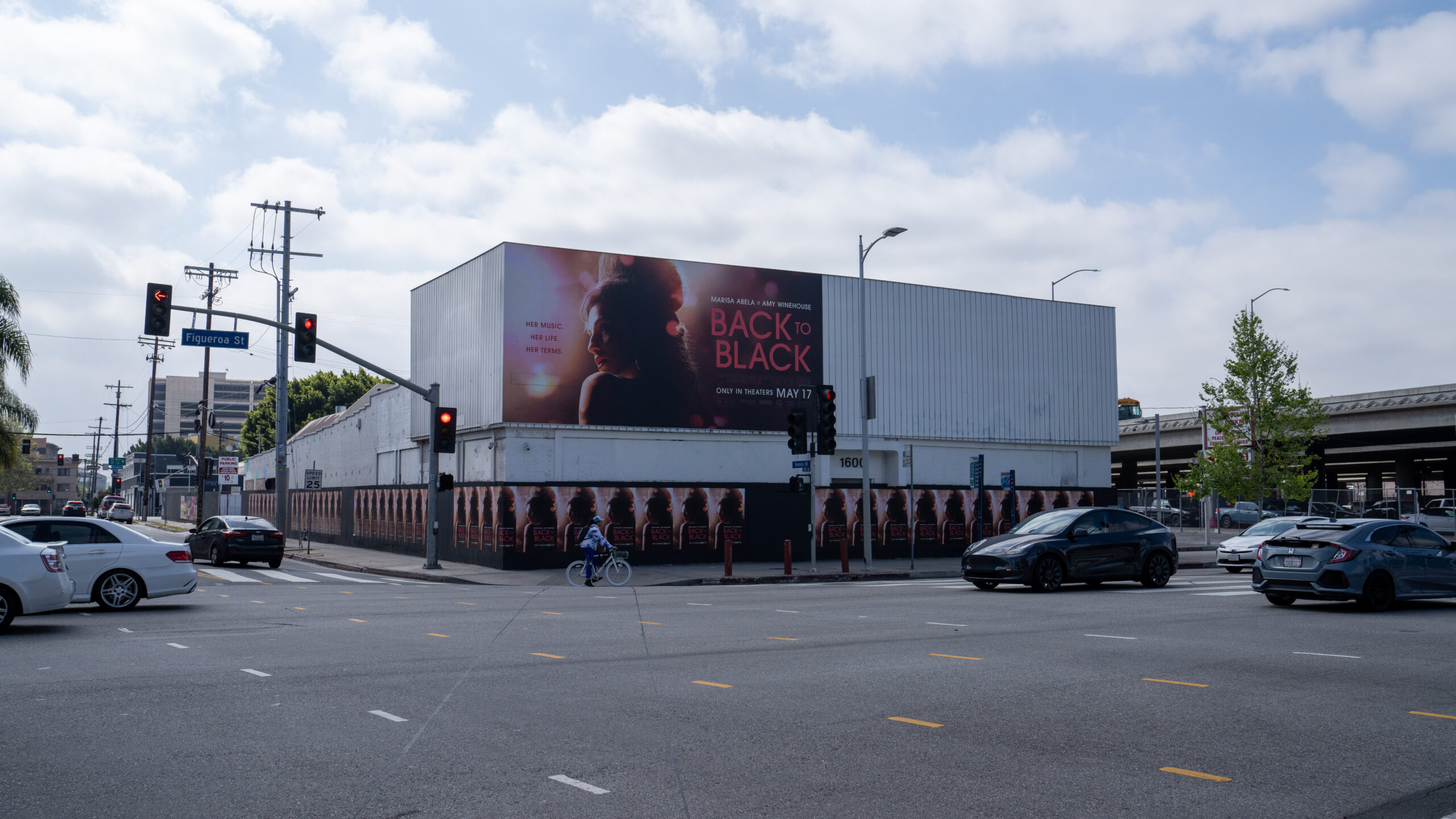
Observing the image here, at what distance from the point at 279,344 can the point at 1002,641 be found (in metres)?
36.7

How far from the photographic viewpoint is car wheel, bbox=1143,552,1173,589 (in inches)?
818

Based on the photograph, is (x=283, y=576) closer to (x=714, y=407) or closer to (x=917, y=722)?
(x=714, y=407)

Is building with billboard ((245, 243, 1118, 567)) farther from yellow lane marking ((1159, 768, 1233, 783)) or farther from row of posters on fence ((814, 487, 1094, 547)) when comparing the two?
yellow lane marking ((1159, 768, 1233, 783))

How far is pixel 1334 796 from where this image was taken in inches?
234

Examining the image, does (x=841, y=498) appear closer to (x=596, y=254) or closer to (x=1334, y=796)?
(x=596, y=254)

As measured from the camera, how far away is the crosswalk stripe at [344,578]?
1014 inches

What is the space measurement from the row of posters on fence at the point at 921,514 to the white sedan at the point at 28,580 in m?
22.6

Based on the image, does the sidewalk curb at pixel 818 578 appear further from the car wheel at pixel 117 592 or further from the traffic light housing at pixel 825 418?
the car wheel at pixel 117 592

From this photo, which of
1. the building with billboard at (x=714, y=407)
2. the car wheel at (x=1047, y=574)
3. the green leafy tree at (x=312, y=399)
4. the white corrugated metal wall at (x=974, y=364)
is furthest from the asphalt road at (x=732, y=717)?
the green leafy tree at (x=312, y=399)

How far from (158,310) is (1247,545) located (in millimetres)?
26180

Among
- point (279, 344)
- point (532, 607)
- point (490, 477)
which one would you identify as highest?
point (279, 344)

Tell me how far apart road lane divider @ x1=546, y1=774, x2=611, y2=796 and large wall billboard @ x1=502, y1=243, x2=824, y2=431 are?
2676 cm

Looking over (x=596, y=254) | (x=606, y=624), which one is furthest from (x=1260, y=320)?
(x=606, y=624)

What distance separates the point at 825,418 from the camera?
28.1 meters
